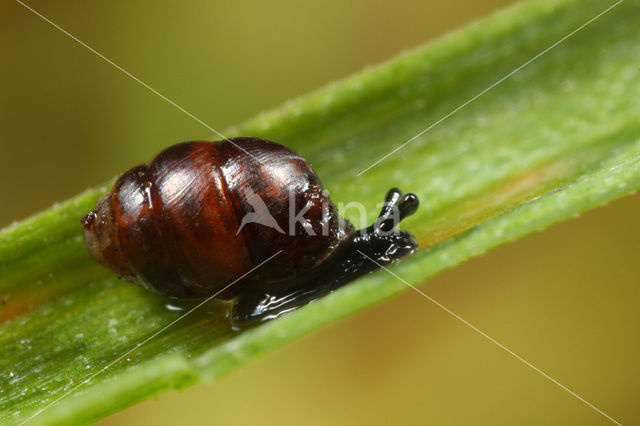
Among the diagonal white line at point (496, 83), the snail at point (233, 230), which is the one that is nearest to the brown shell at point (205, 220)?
the snail at point (233, 230)

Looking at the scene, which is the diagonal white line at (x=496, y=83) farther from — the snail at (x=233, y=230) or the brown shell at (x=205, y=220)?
the brown shell at (x=205, y=220)

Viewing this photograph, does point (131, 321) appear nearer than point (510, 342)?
Yes

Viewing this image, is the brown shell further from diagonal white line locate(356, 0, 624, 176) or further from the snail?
diagonal white line locate(356, 0, 624, 176)

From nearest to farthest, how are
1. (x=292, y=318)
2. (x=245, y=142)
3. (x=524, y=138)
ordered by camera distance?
(x=292, y=318) < (x=245, y=142) < (x=524, y=138)

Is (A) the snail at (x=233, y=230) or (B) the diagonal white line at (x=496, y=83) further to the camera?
(B) the diagonal white line at (x=496, y=83)

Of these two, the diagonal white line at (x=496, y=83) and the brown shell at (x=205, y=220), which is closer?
the brown shell at (x=205, y=220)

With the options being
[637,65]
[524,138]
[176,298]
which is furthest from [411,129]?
[176,298]

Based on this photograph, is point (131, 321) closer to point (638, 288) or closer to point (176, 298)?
point (176, 298)
